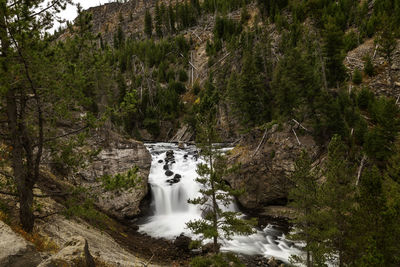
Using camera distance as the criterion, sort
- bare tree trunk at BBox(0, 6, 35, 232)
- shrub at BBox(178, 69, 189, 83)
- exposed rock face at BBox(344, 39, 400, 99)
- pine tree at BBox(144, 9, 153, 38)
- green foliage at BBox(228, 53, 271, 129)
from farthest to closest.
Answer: pine tree at BBox(144, 9, 153, 38) < shrub at BBox(178, 69, 189, 83) < green foliage at BBox(228, 53, 271, 129) < exposed rock face at BBox(344, 39, 400, 99) < bare tree trunk at BBox(0, 6, 35, 232)

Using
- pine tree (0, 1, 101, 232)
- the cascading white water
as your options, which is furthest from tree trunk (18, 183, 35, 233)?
the cascading white water

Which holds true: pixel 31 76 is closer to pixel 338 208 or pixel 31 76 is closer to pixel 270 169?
pixel 338 208

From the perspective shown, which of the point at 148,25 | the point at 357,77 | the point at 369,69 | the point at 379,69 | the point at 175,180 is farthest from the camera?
the point at 148,25

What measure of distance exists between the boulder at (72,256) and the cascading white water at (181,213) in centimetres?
1061

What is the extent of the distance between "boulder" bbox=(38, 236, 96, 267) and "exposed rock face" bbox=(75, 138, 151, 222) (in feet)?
40.2

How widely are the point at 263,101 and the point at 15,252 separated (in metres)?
30.7

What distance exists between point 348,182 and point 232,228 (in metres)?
8.50

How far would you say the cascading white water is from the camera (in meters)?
19.2

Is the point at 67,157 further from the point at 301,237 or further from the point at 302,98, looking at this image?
the point at 302,98

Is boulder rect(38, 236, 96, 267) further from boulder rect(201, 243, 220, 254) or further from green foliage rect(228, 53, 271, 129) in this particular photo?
green foliage rect(228, 53, 271, 129)

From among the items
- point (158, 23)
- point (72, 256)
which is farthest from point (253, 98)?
point (158, 23)

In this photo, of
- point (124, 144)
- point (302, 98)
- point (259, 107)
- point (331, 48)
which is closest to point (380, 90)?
point (331, 48)

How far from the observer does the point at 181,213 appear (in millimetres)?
25484

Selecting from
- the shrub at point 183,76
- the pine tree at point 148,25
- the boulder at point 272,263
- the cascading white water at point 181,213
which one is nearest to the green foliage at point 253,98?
the cascading white water at point 181,213
